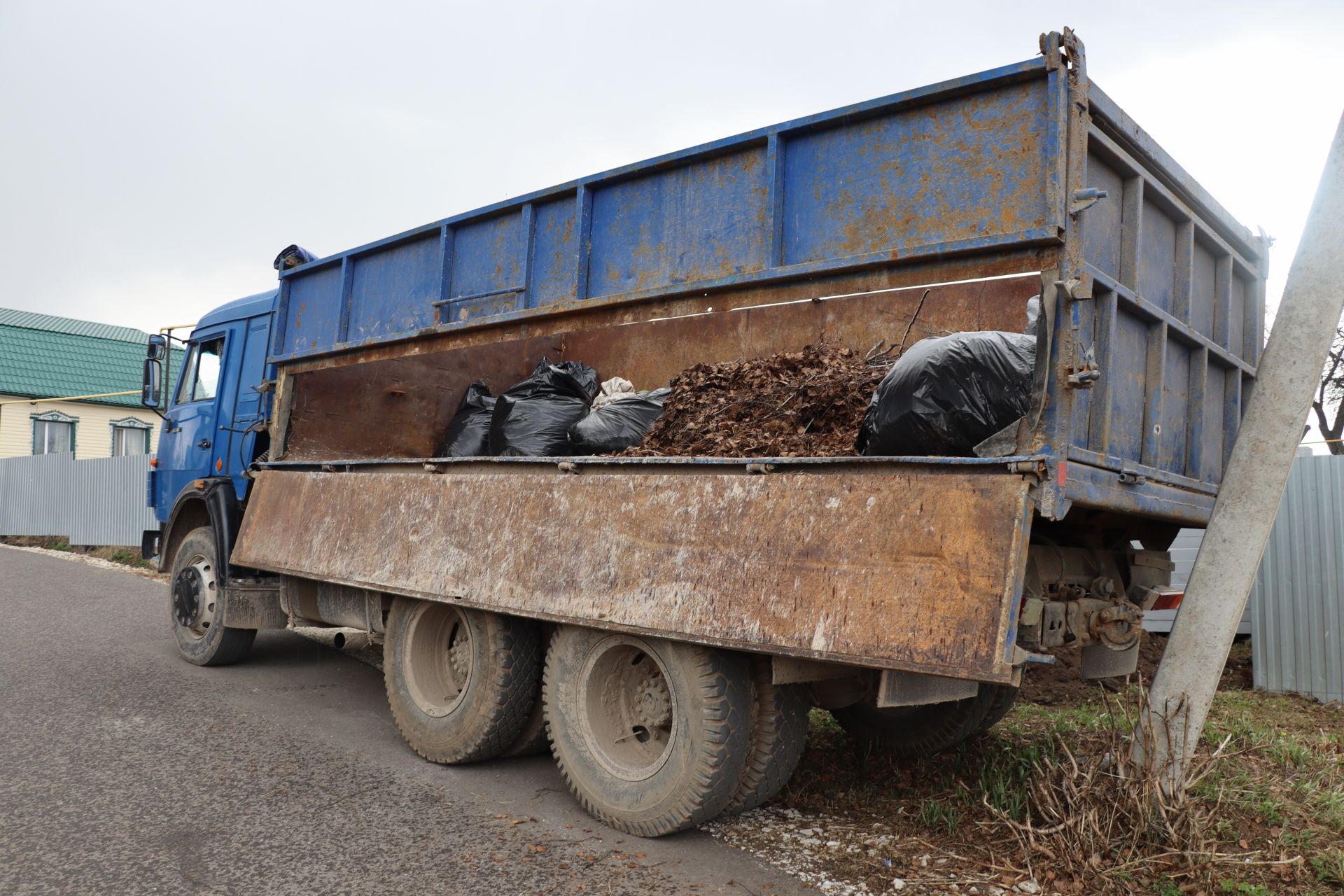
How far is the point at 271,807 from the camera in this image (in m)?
3.84

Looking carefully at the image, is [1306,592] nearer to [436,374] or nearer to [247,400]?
[436,374]

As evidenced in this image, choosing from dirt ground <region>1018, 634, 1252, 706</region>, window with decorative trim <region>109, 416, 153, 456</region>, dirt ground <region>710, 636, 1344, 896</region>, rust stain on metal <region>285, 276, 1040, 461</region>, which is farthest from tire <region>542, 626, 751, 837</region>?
window with decorative trim <region>109, 416, 153, 456</region>

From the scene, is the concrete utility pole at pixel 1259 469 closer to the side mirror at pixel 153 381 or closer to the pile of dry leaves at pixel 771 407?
the pile of dry leaves at pixel 771 407

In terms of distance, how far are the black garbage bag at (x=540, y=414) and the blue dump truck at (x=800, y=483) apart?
352 millimetres

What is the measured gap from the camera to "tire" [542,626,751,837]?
11.2 feet

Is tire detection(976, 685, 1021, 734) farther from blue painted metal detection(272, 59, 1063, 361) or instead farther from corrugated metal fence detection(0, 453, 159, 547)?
corrugated metal fence detection(0, 453, 159, 547)

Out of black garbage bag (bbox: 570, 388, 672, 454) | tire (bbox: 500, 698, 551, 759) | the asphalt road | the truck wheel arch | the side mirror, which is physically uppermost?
the side mirror

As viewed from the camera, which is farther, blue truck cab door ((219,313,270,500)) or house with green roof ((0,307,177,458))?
house with green roof ((0,307,177,458))

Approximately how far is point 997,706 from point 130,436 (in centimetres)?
2891

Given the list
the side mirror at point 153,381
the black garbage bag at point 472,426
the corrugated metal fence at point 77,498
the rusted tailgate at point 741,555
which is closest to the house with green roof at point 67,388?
the corrugated metal fence at point 77,498

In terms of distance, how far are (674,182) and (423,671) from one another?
2.80 metres

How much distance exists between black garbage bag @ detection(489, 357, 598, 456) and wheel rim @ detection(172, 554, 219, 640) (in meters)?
2.78

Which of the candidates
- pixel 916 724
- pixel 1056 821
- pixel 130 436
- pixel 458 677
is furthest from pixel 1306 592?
pixel 130 436

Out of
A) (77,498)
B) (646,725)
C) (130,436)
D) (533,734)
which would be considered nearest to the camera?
(646,725)
